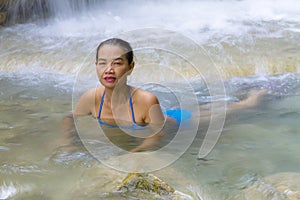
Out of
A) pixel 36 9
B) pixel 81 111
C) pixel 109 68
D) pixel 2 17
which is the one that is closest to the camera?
pixel 109 68

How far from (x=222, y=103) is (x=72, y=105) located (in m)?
1.37

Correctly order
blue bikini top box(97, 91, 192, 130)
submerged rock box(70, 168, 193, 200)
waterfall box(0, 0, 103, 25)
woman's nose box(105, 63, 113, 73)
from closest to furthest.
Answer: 1. submerged rock box(70, 168, 193, 200)
2. woman's nose box(105, 63, 113, 73)
3. blue bikini top box(97, 91, 192, 130)
4. waterfall box(0, 0, 103, 25)

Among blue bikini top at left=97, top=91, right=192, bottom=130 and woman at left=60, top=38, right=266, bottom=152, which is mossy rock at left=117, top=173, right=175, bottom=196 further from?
blue bikini top at left=97, top=91, right=192, bottom=130

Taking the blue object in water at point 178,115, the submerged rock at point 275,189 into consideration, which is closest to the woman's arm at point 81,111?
the blue object in water at point 178,115

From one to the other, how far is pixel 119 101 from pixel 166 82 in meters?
1.55

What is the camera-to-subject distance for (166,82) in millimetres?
4766

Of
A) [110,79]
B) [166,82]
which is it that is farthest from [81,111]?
[166,82]

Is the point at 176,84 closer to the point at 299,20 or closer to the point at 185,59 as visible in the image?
the point at 185,59

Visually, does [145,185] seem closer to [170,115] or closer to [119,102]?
[119,102]

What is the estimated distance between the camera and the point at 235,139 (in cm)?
314

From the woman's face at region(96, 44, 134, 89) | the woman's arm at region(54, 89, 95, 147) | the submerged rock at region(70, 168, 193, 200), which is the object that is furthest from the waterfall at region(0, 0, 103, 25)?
the submerged rock at region(70, 168, 193, 200)

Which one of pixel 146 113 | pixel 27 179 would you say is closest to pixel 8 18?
pixel 146 113

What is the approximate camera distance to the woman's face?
2.96 meters

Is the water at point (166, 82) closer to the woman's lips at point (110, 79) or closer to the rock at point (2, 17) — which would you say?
the rock at point (2, 17)
